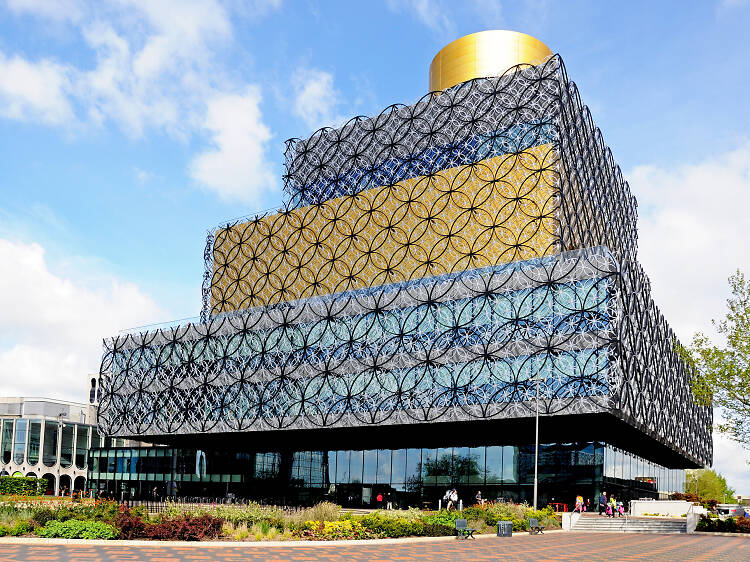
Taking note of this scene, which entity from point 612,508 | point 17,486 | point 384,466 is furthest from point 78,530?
point 17,486

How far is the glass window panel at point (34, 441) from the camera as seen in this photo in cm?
9469

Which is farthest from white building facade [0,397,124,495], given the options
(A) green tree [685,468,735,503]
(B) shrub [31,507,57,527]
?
(A) green tree [685,468,735,503]

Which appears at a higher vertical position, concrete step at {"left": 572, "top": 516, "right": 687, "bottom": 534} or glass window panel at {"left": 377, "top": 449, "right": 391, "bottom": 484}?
glass window panel at {"left": 377, "top": 449, "right": 391, "bottom": 484}

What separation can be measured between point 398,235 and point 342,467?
73.3ft

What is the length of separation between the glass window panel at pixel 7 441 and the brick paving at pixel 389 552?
7958 cm

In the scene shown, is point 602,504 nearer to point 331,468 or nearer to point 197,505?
point 331,468

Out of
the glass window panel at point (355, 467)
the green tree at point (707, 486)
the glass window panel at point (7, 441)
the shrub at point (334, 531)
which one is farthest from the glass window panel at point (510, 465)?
the green tree at point (707, 486)

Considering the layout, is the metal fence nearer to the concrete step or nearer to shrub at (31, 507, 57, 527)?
shrub at (31, 507, 57, 527)

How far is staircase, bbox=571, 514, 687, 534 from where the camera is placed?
4612 cm

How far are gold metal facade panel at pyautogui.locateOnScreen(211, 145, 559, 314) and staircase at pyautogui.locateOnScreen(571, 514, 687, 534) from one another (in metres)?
19.4

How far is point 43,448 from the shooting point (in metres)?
95.8

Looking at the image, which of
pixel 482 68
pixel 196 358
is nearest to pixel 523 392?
pixel 196 358

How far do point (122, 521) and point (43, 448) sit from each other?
259 ft

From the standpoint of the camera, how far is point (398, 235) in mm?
62312
